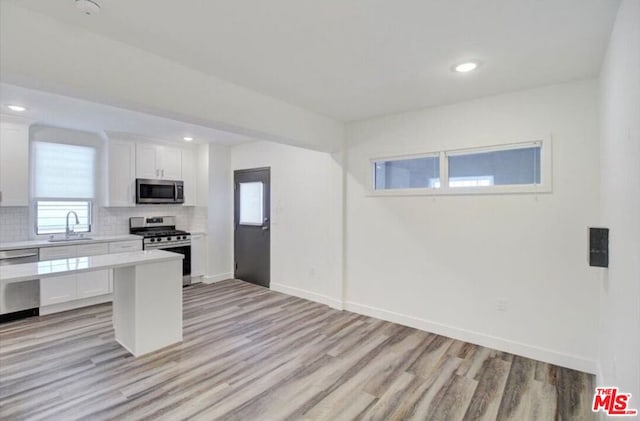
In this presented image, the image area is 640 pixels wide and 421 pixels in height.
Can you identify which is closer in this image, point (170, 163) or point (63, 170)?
point (63, 170)

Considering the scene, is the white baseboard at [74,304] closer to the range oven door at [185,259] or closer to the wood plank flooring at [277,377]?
the wood plank flooring at [277,377]

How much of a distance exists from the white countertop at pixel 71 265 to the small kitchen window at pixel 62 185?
2.30m

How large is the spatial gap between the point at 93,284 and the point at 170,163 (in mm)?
2217

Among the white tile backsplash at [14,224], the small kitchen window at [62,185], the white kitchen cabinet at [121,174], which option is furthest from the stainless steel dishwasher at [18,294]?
the white kitchen cabinet at [121,174]

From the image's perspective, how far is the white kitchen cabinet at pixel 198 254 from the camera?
5.57 metres

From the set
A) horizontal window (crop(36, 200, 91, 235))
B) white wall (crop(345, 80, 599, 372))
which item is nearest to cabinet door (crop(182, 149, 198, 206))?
horizontal window (crop(36, 200, 91, 235))

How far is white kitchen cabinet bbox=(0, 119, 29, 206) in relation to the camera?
3.99 meters

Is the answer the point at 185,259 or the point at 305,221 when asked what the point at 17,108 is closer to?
the point at 185,259

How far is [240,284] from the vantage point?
5.62 meters

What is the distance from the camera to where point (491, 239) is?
3178mm

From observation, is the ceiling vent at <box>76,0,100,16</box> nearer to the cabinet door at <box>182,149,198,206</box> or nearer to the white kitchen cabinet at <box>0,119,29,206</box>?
the white kitchen cabinet at <box>0,119,29,206</box>

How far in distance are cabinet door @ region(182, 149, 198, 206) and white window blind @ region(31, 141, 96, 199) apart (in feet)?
4.39

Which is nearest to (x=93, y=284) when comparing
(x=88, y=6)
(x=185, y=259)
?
(x=185, y=259)

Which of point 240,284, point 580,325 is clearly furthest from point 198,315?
point 580,325
